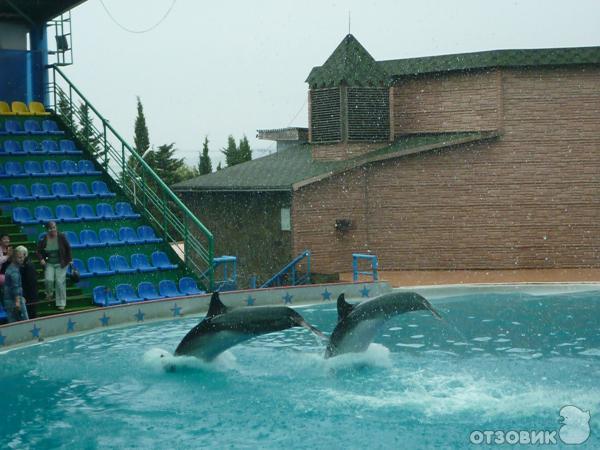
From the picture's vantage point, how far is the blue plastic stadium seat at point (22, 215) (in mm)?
19047

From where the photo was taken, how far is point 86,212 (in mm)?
19922

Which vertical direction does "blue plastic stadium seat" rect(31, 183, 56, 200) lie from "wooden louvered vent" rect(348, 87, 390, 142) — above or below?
below

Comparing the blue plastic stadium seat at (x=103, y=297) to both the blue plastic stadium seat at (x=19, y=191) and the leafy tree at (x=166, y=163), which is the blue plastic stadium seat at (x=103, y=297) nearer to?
the blue plastic stadium seat at (x=19, y=191)

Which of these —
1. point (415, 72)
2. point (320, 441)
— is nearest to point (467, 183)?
point (415, 72)

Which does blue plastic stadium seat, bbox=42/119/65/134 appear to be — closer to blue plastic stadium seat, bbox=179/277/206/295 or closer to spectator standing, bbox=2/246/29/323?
blue plastic stadium seat, bbox=179/277/206/295

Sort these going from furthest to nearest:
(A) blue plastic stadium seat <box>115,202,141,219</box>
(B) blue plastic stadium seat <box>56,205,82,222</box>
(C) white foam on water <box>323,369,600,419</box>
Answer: (A) blue plastic stadium seat <box>115,202,141,219</box> < (B) blue plastic stadium seat <box>56,205,82,222</box> < (C) white foam on water <box>323,369,600,419</box>

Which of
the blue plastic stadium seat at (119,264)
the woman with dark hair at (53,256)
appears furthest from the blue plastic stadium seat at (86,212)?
the woman with dark hair at (53,256)

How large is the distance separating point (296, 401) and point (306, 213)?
1455cm

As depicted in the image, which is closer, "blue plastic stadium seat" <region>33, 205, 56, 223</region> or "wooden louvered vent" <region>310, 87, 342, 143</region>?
"blue plastic stadium seat" <region>33, 205, 56, 223</region>

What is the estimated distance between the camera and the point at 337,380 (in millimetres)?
11750

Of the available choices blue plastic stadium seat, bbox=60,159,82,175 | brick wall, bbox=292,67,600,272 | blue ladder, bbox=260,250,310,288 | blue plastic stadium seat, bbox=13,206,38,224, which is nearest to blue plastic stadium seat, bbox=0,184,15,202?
blue plastic stadium seat, bbox=13,206,38,224

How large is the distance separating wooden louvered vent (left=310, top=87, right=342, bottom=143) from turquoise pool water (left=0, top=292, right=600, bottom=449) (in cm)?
1236

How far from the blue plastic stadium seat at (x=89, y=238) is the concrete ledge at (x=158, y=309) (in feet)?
8.61

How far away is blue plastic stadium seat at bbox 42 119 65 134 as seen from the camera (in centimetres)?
2311
